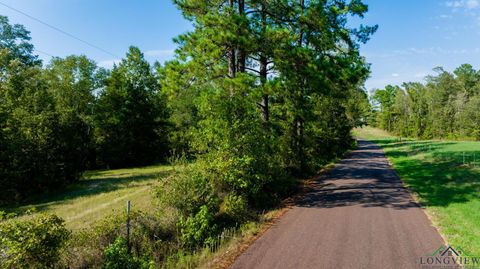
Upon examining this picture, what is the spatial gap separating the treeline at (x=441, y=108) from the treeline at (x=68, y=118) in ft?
178

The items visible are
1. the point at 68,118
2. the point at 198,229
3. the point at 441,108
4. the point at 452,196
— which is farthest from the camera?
the point at 441,108

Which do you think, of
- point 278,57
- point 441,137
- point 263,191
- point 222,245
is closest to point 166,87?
point 278,57

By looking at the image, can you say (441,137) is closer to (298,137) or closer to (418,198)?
(298,137)

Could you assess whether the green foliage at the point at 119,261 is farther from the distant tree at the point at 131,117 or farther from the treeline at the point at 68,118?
the distant tree at the point at 131,117

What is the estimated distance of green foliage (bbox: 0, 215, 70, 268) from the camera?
5016 millimetres

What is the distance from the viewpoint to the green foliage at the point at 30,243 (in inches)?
197

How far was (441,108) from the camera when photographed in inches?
2375

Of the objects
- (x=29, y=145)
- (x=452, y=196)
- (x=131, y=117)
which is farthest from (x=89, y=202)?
(x=131, y=117)

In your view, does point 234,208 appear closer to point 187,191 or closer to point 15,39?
point 187,191

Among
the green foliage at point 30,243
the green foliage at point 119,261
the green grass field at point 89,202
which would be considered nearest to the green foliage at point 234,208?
the green grass field at point 89,202

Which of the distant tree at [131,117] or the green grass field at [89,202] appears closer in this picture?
the green grass field at [89,202]

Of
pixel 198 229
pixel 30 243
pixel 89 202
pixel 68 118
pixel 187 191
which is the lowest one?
pixel 89 202

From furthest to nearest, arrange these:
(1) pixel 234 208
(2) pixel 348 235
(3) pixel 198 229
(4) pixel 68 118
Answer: (4) pixel 68 118, (1) pixel 234 208, (3) pixel 198 229, (2) pixel 348 235

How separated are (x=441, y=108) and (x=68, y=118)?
6715 centimetres
